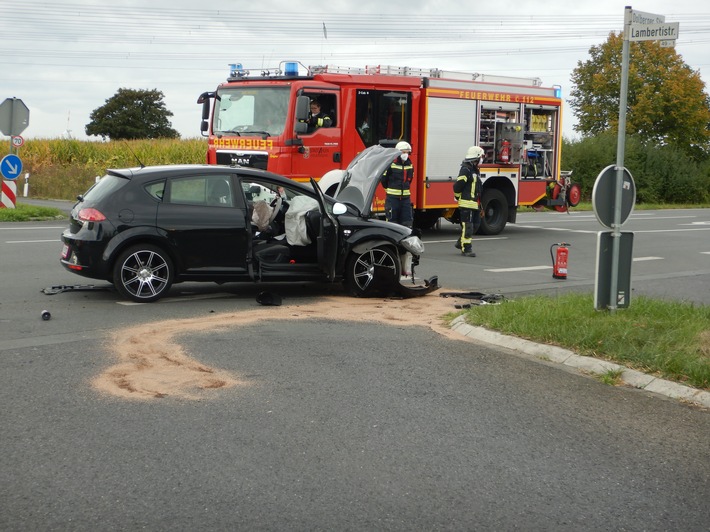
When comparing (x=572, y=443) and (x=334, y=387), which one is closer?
(x=572, y=443)

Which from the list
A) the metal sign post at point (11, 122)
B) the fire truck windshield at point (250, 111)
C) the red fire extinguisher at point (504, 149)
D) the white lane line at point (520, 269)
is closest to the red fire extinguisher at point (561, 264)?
the white lane line at point (520, 269)

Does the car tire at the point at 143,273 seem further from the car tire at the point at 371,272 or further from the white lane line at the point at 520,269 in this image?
the white lane line at the point at 520,269

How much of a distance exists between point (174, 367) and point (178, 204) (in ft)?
12.6

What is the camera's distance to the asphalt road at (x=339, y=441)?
4.70 metres

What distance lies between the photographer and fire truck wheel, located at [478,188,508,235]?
21.7m

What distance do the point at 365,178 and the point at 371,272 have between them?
1668 mm

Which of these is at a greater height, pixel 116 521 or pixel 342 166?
pixel 342 166

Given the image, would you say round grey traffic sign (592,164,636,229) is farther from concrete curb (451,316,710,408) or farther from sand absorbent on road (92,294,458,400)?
sand absorbent on road (92,294,458,400)

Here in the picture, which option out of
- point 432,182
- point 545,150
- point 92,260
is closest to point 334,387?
point 92,260

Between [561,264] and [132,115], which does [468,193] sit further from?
[132,115]

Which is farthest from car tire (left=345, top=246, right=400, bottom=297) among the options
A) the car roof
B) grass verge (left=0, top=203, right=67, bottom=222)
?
grass verge (left=0, top=203, right=67, bottom=222)

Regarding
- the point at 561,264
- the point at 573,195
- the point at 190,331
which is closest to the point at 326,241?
the point at 190,331

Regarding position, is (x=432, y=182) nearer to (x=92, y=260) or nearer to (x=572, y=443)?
(x=92, y=260)

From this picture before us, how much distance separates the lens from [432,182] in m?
20.1
